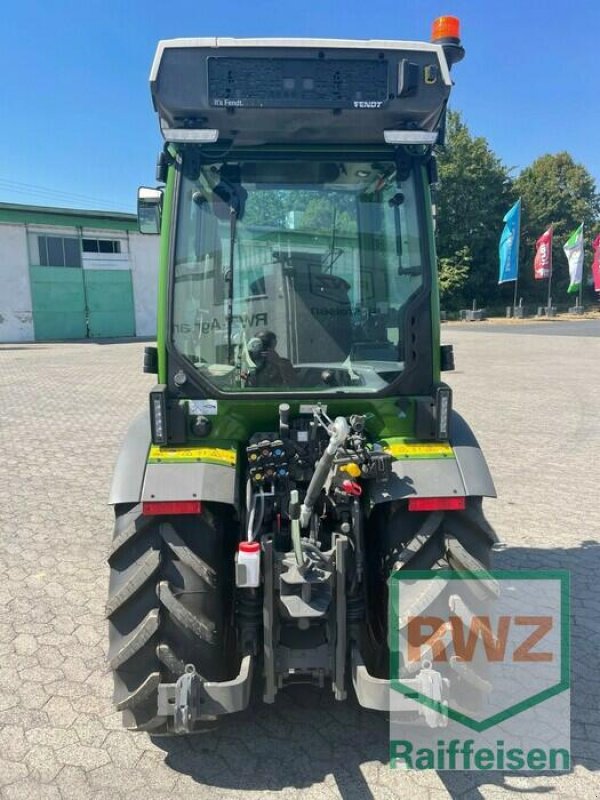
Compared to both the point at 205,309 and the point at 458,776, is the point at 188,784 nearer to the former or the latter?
the point at 458,776

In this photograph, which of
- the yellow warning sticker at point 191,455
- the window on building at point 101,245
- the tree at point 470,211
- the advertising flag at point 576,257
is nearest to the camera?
the yellow warning sticker at point 191,455

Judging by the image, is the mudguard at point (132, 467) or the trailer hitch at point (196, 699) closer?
the trailer hitch at point (196, 699)

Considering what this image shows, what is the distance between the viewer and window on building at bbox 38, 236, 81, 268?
2894cm

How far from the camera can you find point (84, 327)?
3064 cm

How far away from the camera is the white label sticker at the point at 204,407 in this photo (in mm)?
2852

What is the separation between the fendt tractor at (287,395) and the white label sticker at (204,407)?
15 millimetres

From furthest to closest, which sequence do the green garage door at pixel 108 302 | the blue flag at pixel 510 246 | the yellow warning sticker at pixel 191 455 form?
the blue flag at pixel 510 246 → the green garage door at pixel 108 302 → the yellow warning sticker at pixel 191 455

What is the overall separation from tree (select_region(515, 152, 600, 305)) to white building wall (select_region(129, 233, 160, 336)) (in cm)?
3203

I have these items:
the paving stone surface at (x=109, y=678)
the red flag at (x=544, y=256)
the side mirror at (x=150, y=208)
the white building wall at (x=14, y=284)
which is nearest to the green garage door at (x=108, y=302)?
the white building wall at (x=14, y=284)

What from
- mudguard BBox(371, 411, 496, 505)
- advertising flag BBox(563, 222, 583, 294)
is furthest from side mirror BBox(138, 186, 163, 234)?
advertising flag BBox(563, 222, 583, 294)

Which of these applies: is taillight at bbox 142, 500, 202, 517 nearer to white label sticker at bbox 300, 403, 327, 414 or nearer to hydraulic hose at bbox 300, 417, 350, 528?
hydraulic hose at bbox 300, 417, 350, 528

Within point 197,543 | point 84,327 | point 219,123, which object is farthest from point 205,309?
point 84,327

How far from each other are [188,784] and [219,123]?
9.28 ft

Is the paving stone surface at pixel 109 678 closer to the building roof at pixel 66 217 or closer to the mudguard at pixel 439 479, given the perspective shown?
the mudguard at pixel 439 479
